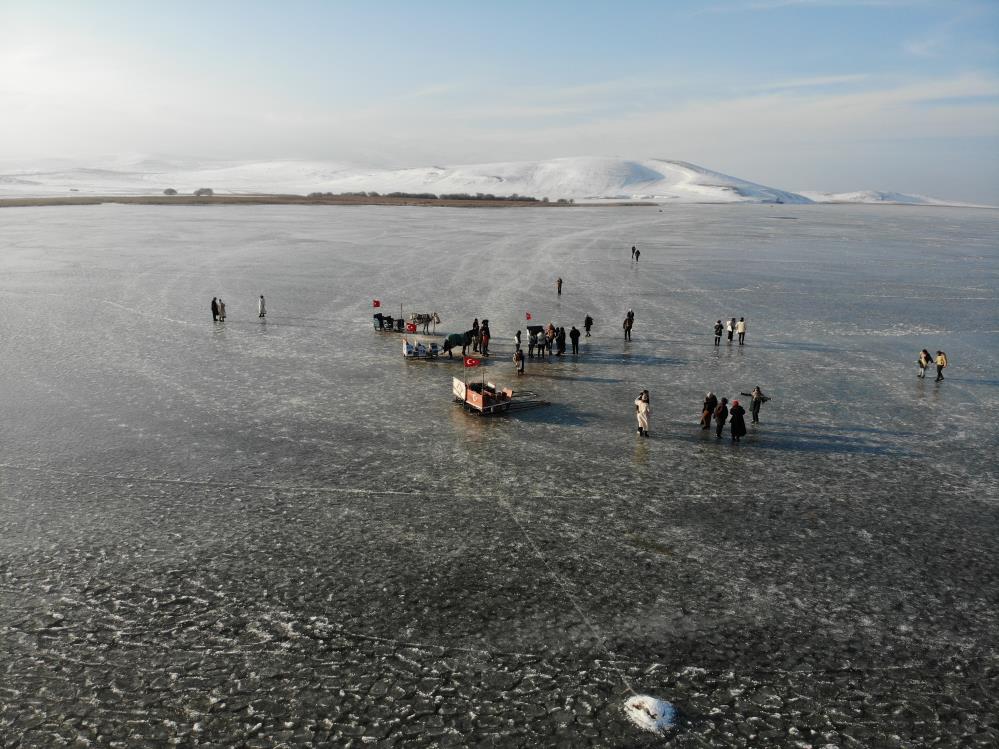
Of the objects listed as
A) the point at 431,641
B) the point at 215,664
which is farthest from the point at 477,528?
the point at 215,664

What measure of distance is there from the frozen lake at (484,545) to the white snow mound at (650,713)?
7.1 inches

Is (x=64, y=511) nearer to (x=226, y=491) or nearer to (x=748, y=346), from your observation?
(x=226, y=491)

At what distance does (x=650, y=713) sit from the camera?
8164mm

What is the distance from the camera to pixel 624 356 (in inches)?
955

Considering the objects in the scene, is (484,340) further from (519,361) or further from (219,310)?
(219,310)

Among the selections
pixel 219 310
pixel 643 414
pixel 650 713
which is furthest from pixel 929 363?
pixel 219 310

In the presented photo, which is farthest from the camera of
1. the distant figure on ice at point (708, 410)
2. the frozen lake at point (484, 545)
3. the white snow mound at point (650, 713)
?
the distant figure on ice at point (708, 410)

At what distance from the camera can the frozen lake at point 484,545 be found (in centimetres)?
834

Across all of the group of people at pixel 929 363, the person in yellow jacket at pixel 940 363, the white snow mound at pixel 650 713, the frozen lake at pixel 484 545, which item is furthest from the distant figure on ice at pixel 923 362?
the white snow mound at pixel 650 713

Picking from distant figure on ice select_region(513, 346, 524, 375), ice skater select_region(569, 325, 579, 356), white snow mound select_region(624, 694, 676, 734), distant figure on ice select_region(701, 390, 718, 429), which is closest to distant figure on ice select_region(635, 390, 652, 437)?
distant figure on ice select_region(701, 390, 718, 429)

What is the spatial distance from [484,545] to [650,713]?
4.22m

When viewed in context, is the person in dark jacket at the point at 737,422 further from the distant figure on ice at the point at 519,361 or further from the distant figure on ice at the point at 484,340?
the distant figure on ice at the point at 484,340

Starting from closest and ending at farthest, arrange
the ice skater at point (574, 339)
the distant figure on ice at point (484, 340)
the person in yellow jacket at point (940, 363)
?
the person in yellow jacket at point (940, 363)
the distant figure on ice at point (484, 340)
the ice skater at point (574, 339)

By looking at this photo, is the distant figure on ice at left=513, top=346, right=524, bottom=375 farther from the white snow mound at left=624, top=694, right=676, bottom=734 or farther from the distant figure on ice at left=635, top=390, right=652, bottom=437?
the white snow mound at left=624, top=694, right=676, bottom=734
